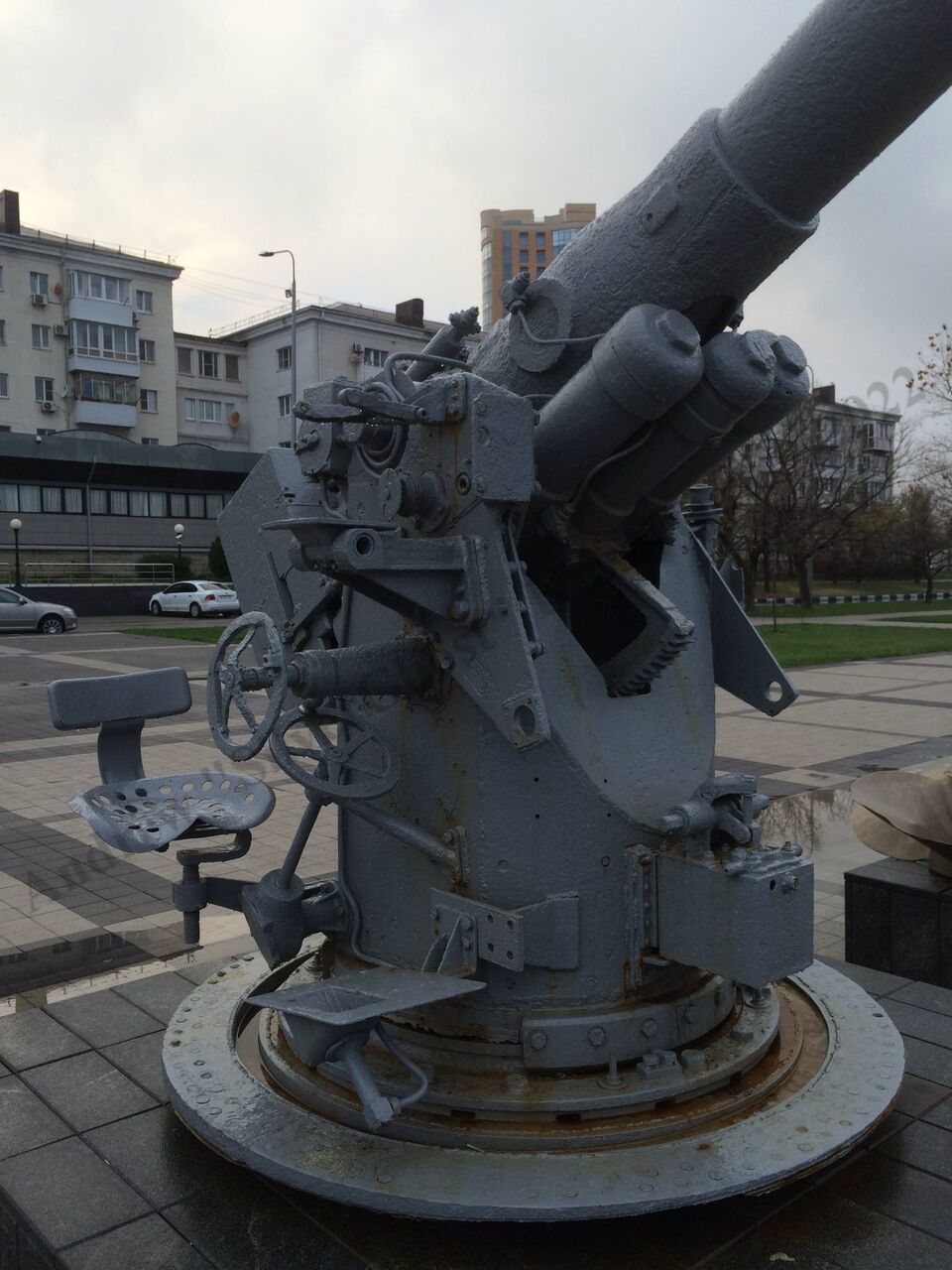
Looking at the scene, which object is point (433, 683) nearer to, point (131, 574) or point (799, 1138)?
point (799, 1138)

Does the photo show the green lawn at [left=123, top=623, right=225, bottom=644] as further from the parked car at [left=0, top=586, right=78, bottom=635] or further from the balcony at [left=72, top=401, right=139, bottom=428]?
the balcony at [left=72, top=401, right=139, bottom=428]

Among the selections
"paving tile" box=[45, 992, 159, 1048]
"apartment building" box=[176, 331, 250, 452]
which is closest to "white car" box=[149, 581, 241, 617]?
"apartment building" box=[176, 331, 250, 452]

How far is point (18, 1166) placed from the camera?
10.5ft

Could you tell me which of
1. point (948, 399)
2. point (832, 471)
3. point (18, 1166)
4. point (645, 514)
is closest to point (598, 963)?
point (645, 514)

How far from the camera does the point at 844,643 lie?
24812 millimetres

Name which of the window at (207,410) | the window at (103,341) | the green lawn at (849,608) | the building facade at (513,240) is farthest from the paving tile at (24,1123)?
the building facade at (513,240)

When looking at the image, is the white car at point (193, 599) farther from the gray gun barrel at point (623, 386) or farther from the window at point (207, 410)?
the gray gun barrel at point (623, 386)

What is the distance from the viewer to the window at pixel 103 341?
47844 millimetres

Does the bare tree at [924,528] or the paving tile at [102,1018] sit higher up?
the bare tree at [924,528]

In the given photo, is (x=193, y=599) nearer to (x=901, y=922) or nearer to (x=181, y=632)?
(x=181, y=632)

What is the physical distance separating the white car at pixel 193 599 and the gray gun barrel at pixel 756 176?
30.8 metres

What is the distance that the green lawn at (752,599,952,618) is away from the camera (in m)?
36.8

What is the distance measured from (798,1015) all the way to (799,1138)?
0.91 m

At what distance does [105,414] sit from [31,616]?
75.5 feet
